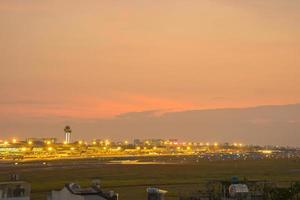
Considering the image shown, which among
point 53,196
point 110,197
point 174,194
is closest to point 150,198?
point 110,197

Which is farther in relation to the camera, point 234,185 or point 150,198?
point 234,185

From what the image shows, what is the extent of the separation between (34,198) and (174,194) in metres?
16.0

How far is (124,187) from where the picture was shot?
76688mm

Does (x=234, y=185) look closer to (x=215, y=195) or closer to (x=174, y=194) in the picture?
(x=215, y=195)

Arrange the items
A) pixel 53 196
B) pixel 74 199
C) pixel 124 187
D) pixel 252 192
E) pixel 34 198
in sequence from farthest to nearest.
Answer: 1. pixel 124 187
2. pixel 34 198
3. pixel 252 192
4. pixel 53 196
5. pixel 74 199

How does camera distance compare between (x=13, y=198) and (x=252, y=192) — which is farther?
(x=252, y=192)

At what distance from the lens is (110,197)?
2845cm

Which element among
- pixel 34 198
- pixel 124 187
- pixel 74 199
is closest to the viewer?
pixel 74 199

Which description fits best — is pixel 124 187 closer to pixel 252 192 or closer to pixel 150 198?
pixel 252 192

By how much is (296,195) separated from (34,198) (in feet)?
126

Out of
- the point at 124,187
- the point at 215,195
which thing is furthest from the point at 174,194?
the point at 215,195

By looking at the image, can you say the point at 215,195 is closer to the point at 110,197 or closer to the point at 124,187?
the point at 110,197

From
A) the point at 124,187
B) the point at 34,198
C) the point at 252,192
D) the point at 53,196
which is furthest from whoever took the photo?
the point at 124,187

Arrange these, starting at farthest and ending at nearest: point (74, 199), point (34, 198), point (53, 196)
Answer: point (34, 198) → point (53, 196) → point (74, 199)
